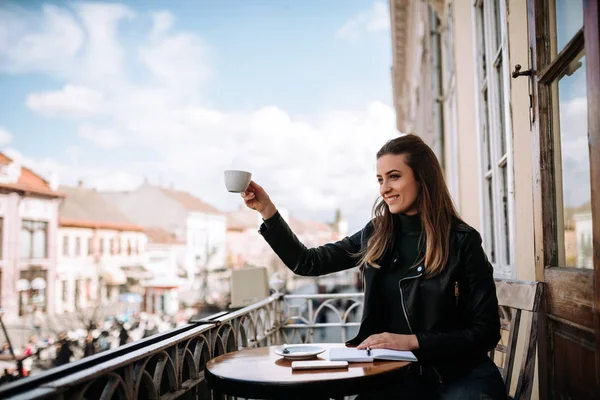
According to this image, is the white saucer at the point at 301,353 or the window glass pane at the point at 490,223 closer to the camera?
the white saucer at the point at 301,353

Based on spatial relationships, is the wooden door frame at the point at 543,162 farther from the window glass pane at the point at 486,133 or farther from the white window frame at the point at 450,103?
the white window frame at the point at 450,103

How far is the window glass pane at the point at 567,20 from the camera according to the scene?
205 cm

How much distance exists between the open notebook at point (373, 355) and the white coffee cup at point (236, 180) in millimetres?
801

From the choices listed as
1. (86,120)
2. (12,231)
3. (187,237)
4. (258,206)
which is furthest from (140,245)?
(258,206)

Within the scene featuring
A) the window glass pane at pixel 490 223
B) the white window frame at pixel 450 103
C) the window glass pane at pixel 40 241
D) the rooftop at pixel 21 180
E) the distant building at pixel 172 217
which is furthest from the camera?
the distant building at pixel 172 217

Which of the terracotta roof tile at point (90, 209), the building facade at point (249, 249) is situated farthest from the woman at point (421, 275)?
the building facade at point (249, 249)

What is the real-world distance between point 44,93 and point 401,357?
102m

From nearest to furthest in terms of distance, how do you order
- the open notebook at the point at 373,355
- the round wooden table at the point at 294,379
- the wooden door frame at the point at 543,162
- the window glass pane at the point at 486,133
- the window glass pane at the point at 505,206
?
the round wooden table at the point at 294,379, the open notebook at the point at 373,355, the wooden door frame at the point at 543,162, the window glass pane at the point at 505,206, the window glass pane at the point at 486,133

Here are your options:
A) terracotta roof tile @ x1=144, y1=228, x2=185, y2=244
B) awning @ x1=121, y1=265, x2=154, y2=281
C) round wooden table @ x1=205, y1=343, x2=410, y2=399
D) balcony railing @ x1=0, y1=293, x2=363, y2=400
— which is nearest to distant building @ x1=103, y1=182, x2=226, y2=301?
terracotta roof tile @ x1=144, y1=228, x2=185, y2=244

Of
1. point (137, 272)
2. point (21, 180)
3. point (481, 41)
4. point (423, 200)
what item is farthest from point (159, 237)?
point (423, 200)

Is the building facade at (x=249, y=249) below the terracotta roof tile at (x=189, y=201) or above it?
below

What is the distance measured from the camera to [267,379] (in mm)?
1930

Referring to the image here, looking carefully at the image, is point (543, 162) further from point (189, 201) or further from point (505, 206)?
point (189, 201)

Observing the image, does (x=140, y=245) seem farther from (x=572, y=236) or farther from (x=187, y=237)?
(x=572, y=236)
